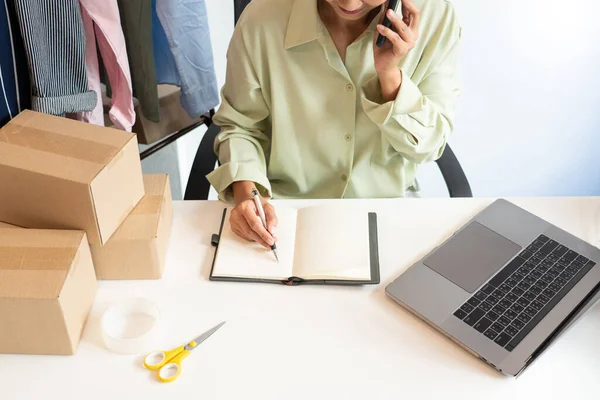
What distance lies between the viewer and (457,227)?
119 centimetres

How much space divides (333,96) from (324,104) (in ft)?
0.09

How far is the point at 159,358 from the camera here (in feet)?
3.06

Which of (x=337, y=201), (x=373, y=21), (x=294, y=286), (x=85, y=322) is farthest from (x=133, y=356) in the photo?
(x=373, y=21)

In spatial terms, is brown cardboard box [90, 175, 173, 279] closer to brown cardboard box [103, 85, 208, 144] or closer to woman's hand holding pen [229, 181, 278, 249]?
woman's hand holding pen [229, 181, 278, 249]

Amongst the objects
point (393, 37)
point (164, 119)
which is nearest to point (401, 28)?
point (393, 37)

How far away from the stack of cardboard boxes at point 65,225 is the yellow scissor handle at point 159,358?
13 cm

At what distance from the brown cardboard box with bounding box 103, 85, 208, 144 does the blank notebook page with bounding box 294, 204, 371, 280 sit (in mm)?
757

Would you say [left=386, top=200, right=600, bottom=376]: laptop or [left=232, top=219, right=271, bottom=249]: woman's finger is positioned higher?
[left=386, top=200, right=600, bottom=376]: laptop

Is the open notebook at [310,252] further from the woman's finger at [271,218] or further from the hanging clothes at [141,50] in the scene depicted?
the hanging clothes at [141,50]

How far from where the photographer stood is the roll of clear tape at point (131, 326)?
36.7 inches

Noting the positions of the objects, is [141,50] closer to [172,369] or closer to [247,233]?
[247,233]

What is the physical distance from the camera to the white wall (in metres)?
1.91

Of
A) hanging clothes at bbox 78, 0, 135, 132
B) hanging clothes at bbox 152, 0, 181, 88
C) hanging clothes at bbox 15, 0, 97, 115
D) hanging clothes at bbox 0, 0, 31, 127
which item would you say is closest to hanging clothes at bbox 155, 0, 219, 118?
hanging clothes at bbox 152, 0, 181, 88

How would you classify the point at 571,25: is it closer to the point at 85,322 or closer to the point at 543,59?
the point at 543,59
